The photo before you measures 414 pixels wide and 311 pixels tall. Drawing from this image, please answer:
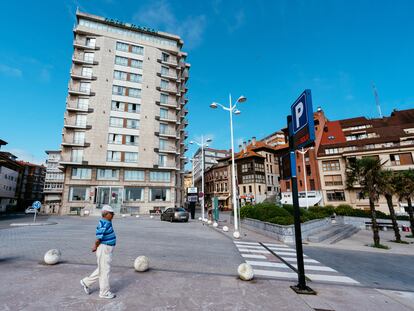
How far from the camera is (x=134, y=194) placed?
131 feet

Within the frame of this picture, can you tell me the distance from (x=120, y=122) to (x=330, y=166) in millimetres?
42864

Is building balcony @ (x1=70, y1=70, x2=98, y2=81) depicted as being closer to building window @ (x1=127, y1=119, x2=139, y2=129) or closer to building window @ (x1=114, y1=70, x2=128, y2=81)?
building window @ (x1=114, y1=70, x2=128, y2=81)

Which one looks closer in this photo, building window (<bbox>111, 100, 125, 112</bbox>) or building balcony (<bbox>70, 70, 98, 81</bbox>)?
building balcony (<bbox>70, 70, 98, 81</bbox>)

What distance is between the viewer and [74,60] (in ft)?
130

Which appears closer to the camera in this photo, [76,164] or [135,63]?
[76,164]

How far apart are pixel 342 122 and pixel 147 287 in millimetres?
59207

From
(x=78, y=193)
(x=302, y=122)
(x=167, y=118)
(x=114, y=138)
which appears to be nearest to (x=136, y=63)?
(x=167, y=118)

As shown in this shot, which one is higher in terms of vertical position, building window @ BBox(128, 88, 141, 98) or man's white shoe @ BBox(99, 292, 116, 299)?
building window @ BBox(128, 88, 141, 98)

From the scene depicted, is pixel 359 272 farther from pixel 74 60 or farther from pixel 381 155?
pixel 74 60

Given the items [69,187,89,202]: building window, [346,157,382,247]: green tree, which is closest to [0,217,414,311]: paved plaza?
[346,157,382,247]: green tree

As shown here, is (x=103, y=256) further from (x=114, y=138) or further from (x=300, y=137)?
(x=114, y=138)

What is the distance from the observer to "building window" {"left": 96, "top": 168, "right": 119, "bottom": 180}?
38.5 m

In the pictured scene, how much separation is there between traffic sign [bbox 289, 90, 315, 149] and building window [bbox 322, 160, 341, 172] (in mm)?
45738

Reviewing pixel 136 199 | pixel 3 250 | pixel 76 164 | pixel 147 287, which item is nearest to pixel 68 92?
pixel 76 164
